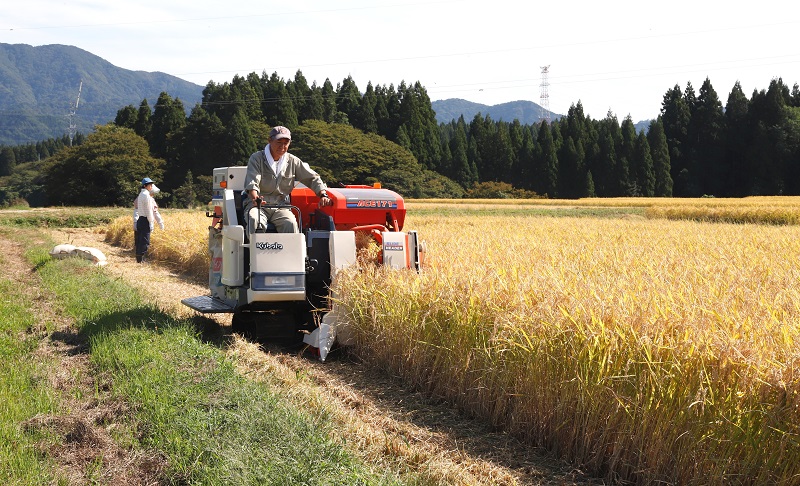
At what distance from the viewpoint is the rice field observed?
Answer: 4012 millimetres

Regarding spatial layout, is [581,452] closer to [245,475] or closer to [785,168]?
[245,475]

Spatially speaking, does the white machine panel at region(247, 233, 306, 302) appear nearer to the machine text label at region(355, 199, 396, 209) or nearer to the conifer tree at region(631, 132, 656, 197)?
the machine text label at region(355, 199, 396, 209)

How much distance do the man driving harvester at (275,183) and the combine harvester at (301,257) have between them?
17cm

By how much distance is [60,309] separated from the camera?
9.62 meters

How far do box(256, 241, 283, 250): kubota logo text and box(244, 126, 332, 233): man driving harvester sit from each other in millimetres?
343

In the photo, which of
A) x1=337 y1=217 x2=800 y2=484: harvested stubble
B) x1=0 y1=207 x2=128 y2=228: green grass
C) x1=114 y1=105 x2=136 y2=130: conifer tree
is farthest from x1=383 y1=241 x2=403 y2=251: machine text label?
x1=114 y1=105 x2=136 y2=130: conifer tree

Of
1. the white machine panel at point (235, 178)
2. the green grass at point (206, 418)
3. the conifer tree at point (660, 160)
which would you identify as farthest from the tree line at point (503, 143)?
the green grass at point (206, 418)

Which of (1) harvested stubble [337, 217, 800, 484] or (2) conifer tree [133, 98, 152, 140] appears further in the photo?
(2) conifer tree [133, 98, 152, 140]

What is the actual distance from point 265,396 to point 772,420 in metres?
3.44

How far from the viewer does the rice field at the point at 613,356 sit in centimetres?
401

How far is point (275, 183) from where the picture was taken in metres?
8.22

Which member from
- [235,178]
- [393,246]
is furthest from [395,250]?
[235,178]

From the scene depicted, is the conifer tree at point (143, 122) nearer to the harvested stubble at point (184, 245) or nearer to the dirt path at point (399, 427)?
the harvested stubble at point (184, 245)

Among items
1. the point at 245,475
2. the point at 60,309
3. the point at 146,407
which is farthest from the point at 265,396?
the point at 60,309
